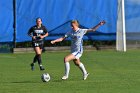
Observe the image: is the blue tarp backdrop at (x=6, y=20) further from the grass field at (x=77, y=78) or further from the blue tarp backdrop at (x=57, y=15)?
the grass field at (x=77, y=78)

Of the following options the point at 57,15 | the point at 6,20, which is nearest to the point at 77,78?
the point at 6,20

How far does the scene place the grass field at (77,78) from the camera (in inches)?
551

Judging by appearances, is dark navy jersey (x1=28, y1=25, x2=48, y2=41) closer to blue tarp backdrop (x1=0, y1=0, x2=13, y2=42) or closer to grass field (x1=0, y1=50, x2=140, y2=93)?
grass field (x1=0, y1=50, x2=140, y2=93)

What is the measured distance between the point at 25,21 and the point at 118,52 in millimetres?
5391

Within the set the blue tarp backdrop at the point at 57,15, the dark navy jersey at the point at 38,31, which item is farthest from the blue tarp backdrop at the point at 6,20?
the dark navy jersey at the point at 38,31

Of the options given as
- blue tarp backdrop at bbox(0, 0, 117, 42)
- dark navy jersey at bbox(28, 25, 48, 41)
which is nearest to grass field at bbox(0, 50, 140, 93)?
dark navy jersey at bbox(28, 25, 48, 41)

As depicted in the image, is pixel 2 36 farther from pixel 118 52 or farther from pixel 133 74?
pixel 133 74

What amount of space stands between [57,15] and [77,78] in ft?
47.7

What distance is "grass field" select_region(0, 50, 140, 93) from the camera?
14.0 meters

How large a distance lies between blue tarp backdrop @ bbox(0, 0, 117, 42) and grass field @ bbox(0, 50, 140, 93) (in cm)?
522

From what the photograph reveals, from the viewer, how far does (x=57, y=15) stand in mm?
31234

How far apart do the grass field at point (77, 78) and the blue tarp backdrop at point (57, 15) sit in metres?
5.22

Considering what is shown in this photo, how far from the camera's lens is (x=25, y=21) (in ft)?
101

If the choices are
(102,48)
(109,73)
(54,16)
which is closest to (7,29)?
(54,16)
